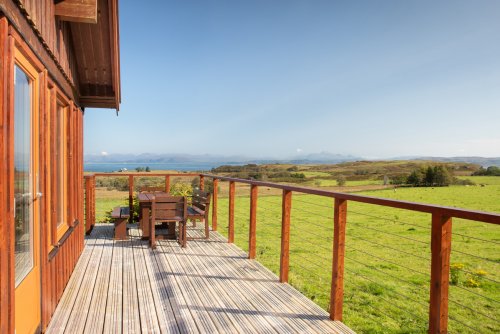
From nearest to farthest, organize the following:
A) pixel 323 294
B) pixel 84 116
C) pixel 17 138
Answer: pixel 17 138, pixel 323 294, pixel 84 116

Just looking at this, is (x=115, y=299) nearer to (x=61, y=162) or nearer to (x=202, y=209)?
(x=61, y=162)

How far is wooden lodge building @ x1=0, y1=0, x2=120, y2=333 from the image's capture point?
1825 millimetres

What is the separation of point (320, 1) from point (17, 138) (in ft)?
46.6

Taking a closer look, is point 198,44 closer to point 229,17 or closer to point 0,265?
point 229,17

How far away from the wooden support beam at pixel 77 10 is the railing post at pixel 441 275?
3.23 metres

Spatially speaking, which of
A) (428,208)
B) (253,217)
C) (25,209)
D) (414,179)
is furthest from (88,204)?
(414,179)

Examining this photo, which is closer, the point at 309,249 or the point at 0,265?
the point at 0,265

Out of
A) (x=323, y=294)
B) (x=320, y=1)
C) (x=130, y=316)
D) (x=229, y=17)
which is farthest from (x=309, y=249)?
(x=229, y=17)

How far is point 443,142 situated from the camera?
3419 centimetres

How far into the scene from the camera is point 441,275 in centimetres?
204

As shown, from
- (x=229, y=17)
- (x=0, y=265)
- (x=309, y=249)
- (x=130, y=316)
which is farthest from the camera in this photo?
(x=229, y=17)

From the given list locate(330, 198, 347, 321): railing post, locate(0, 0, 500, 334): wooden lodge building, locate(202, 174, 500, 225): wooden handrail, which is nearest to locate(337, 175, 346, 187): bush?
locate(0, 0, 500, 334): wooden lodge building

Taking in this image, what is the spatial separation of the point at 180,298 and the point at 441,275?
7.63 ft

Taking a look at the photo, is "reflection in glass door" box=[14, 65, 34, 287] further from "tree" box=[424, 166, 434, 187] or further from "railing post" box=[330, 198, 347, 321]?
"tree" box=[424, 166, 434, 187]
